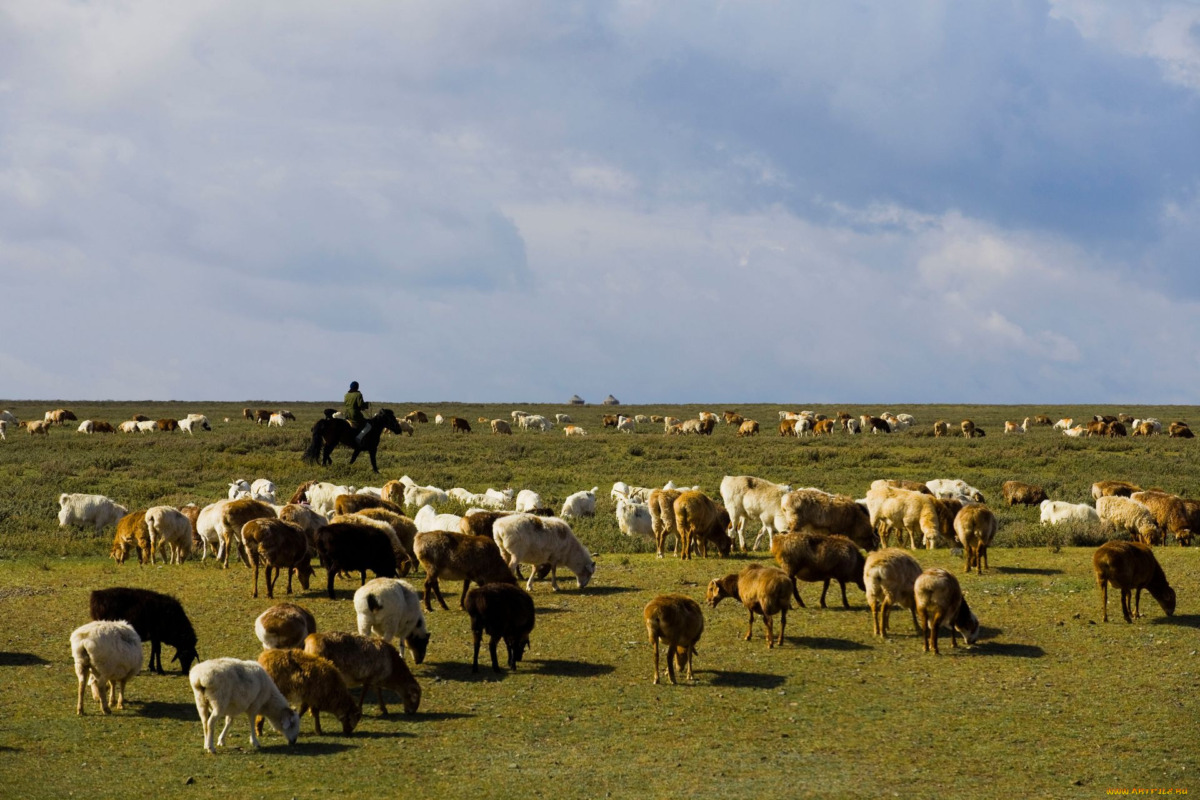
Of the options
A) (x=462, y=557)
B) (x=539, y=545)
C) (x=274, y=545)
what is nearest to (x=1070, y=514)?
(x=539, y=545)

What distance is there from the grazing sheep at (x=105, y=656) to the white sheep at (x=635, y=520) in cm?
1310

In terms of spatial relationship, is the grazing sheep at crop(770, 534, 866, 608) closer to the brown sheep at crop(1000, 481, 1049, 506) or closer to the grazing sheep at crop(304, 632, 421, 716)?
the grazing sheep at crop(304, 632, 421, 716)

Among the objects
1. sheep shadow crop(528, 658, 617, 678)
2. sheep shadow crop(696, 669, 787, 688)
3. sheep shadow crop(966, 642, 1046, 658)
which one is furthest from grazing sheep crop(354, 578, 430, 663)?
sheep shadow crop(966, 642, 1046, 658)

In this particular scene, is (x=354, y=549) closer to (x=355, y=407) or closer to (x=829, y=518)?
(x=829, y=518)

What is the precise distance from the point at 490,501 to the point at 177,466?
1760 centimetres

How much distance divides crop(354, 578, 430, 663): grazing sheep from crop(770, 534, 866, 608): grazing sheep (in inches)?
199

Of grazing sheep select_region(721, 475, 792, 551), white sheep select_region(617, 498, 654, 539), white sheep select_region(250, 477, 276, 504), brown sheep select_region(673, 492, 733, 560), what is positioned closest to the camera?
brown sheep select_region(673, 492, 733, 560)

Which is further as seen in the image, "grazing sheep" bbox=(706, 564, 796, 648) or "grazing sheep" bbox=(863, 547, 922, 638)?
"grazing sheep" bbox=(863, 547, 922, 638)

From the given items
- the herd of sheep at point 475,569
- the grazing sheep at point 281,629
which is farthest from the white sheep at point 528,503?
the grazing sheep at point 281,629

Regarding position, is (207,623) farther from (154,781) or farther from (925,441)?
(925,441)

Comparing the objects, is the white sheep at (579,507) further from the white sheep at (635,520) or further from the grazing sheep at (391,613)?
the grazing sheep at (391,613)

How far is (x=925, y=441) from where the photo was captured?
56.2 m

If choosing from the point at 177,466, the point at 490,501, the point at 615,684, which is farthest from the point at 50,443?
the point at 615,684

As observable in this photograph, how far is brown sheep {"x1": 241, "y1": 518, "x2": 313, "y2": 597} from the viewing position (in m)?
16.5
